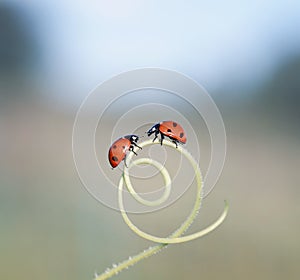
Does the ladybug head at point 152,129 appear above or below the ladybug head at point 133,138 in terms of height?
above

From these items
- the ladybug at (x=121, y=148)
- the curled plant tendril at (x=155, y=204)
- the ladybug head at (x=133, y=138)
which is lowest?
the curled plant tendril at (x=155, y=204)

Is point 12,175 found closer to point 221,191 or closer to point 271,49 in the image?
point 221,191

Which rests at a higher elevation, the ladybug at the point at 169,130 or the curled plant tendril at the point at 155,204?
the ladybug at the point at 169,130

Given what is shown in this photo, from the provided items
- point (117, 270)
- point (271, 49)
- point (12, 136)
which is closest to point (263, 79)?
point (271, 49)
